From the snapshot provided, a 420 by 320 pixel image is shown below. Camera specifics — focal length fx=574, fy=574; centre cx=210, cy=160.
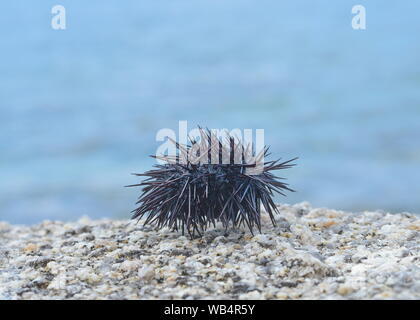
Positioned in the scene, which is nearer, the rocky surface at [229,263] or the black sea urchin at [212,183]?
the rocky surface at [229,263]

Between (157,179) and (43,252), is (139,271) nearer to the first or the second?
(157,179)

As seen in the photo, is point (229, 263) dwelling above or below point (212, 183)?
below

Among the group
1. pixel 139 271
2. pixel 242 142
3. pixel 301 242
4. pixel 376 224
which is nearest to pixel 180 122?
pixel 242 142

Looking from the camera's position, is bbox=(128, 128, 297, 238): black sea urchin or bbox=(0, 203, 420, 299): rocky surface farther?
bbox=(128, 128, 297, 238): black sea urchin

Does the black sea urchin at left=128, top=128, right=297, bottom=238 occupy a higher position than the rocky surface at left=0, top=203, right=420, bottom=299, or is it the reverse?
the black sea urchin at left=128, top=128, right=297, bottom=238
